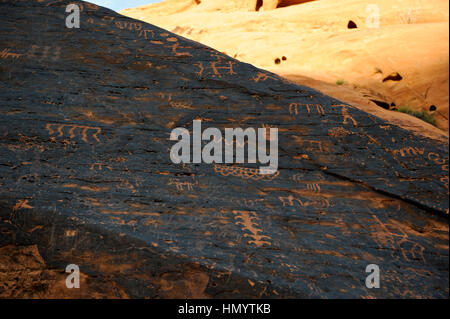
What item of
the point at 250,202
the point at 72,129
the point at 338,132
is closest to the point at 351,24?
the point at 338,132

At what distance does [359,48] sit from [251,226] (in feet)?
21.3

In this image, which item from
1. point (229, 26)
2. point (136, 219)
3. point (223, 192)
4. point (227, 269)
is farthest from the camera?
point (229, 26)

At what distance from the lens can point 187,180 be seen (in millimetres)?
2787

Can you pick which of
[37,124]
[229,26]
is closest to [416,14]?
[229,26]

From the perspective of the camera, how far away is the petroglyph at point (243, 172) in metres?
2.84

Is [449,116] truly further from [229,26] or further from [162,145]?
[229,26]

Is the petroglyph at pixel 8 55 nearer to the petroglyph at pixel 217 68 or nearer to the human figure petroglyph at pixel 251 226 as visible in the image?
the petroglyph at pixel 217 68

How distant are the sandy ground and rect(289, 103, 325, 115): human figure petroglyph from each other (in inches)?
53.4

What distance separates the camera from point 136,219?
252 cm

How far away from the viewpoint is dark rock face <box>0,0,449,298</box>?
2369 millimetres

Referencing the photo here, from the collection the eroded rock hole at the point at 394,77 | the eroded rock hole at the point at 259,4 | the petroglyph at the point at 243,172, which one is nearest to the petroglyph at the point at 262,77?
the petroglyph at the point at 243,172

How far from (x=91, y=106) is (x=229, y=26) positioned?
33.7 feet

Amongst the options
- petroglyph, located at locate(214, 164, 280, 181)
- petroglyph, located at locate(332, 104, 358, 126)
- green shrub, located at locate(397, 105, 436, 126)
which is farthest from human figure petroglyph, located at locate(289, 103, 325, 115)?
green shrub, located at locate(397, 105, 436, 126)

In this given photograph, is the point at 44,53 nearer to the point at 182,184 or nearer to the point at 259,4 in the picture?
the point at 182,184
